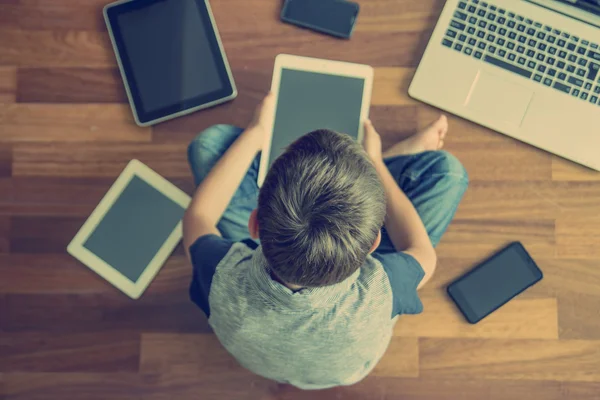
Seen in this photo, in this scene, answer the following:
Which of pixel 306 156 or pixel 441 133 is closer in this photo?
pixel 306 156

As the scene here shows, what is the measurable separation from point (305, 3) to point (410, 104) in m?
0.27

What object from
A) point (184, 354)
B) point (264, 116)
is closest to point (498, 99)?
point (264, 116)

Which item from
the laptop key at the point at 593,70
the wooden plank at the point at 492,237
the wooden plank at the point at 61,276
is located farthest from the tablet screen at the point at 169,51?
the laptop key at the point at 593,70

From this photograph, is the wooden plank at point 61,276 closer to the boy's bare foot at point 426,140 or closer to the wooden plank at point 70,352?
the wooden plank at point 70,352

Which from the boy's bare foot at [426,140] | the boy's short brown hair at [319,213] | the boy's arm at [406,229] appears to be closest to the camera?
the boy's short brown hair at [319,213]

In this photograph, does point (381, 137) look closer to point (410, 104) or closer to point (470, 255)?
point (410, 104)

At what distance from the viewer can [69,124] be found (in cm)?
109

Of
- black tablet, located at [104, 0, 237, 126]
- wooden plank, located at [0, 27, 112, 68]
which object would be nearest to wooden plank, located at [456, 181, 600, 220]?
black tablet, located at [104, 0, 237, 126]

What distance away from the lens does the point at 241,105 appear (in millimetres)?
1066

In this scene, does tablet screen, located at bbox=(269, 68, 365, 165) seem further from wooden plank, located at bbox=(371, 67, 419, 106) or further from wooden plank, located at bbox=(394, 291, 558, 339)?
wooden plank, located at bbox=(394, 291, 558, 339)

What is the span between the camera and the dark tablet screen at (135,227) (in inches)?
42.0

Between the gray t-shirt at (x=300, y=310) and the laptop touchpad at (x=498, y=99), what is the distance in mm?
343

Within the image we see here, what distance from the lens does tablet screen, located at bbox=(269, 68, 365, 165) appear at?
98cm

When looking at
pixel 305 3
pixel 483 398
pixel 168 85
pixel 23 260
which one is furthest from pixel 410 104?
pixel 23 260
